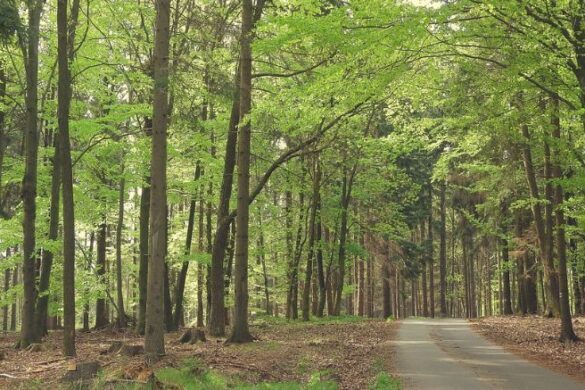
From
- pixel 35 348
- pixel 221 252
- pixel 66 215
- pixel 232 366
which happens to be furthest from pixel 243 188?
pixel 35 348

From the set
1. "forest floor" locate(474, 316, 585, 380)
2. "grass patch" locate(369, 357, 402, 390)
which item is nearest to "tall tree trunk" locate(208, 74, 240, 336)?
"grass patch" locate(369, 357, 402, 390)

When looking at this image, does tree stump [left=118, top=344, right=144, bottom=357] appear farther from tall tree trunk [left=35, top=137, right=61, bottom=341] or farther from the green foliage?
the green foliage

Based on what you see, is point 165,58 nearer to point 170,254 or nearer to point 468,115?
point 468,115

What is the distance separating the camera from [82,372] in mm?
8305

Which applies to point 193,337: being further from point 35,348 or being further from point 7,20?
→ point 7,20

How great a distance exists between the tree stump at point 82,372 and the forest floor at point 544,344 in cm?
931

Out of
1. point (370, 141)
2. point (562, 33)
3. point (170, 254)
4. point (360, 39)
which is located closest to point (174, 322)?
point (170, 254)

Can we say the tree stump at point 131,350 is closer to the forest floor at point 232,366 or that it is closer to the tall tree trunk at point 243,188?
the forest floor at point 232,366

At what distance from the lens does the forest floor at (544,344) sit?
40.9 feet

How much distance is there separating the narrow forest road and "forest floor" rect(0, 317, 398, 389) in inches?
22.5

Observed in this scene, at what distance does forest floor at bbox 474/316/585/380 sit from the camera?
12.5 m

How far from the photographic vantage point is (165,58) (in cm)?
1173

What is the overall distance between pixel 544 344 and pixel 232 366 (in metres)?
10.3

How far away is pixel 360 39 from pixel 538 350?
34.2ft
